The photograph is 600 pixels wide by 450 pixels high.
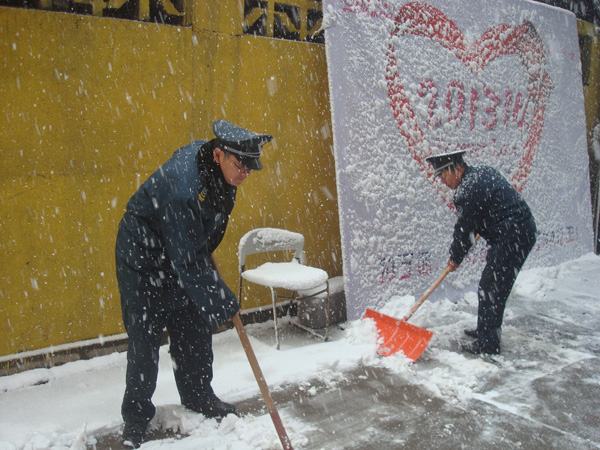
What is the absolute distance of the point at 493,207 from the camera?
3988 mm

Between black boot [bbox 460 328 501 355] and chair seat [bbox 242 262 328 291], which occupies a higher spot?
chair seat [bbox 242 262 328 291]

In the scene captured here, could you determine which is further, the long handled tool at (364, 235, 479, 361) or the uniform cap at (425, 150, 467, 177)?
the uniform cap at (425, 150, 467, 177)

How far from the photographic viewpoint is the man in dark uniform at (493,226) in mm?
3947

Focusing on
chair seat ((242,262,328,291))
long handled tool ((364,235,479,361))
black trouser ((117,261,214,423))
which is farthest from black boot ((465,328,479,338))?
black trouser ((117,261,214,423))

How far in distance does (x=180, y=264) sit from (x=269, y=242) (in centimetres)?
203

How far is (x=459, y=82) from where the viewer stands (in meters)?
5.53

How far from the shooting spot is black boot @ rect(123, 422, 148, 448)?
2709 mm

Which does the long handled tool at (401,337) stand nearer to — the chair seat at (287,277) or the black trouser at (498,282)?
the black trouser at (498,282)

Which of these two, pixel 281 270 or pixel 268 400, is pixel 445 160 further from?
pixel 268 400

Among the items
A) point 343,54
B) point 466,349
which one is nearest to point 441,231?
point 466,349

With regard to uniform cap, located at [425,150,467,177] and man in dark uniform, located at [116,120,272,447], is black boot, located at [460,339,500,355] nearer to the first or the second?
uniform cap, located at [425,150,467,177]

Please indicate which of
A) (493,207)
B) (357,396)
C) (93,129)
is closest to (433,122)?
(493,207)

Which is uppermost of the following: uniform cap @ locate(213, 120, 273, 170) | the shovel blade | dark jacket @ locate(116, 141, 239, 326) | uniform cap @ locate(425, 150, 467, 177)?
uniform cap @ locate(213, 120, 273, 170)

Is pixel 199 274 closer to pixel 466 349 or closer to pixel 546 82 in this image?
pixel 466 349
